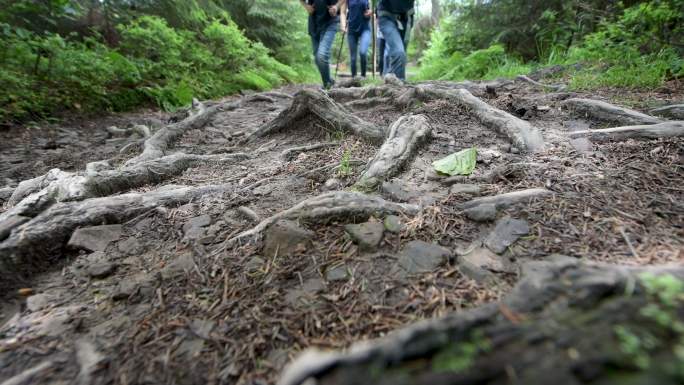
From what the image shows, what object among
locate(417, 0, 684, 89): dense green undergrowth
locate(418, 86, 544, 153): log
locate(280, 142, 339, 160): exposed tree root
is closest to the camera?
locate(418, 86, 544, 153): log

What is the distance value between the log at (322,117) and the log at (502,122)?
116 cm

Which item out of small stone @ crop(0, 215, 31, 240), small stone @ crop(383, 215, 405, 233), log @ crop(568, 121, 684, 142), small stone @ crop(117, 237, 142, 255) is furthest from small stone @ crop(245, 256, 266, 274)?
log @ crop(568, 121, 684, 142)

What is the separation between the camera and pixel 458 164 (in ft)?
8.80

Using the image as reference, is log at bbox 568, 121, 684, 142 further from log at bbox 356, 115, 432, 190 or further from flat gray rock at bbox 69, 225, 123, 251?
flat gray rock at bbox 69, 225, 123, 251

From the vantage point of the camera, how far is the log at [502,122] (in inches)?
118

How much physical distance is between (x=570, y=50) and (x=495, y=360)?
9.35m

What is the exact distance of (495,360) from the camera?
81 cm

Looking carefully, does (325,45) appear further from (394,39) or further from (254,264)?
(254,264)

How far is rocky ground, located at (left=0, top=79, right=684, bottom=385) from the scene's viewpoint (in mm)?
862

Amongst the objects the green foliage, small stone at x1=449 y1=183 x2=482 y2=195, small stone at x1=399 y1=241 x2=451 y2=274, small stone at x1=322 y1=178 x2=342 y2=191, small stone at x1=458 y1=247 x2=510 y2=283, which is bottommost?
small stone at x1=458 y1=247 x2=510 y2=283

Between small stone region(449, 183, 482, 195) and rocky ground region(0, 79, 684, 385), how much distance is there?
13 millimetres

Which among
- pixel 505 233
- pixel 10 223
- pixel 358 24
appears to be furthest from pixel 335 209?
pixel 358 24

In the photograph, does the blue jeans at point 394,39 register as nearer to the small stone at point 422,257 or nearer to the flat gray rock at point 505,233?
the flat gray rock at point 505,233

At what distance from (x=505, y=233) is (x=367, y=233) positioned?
0.76 metres
